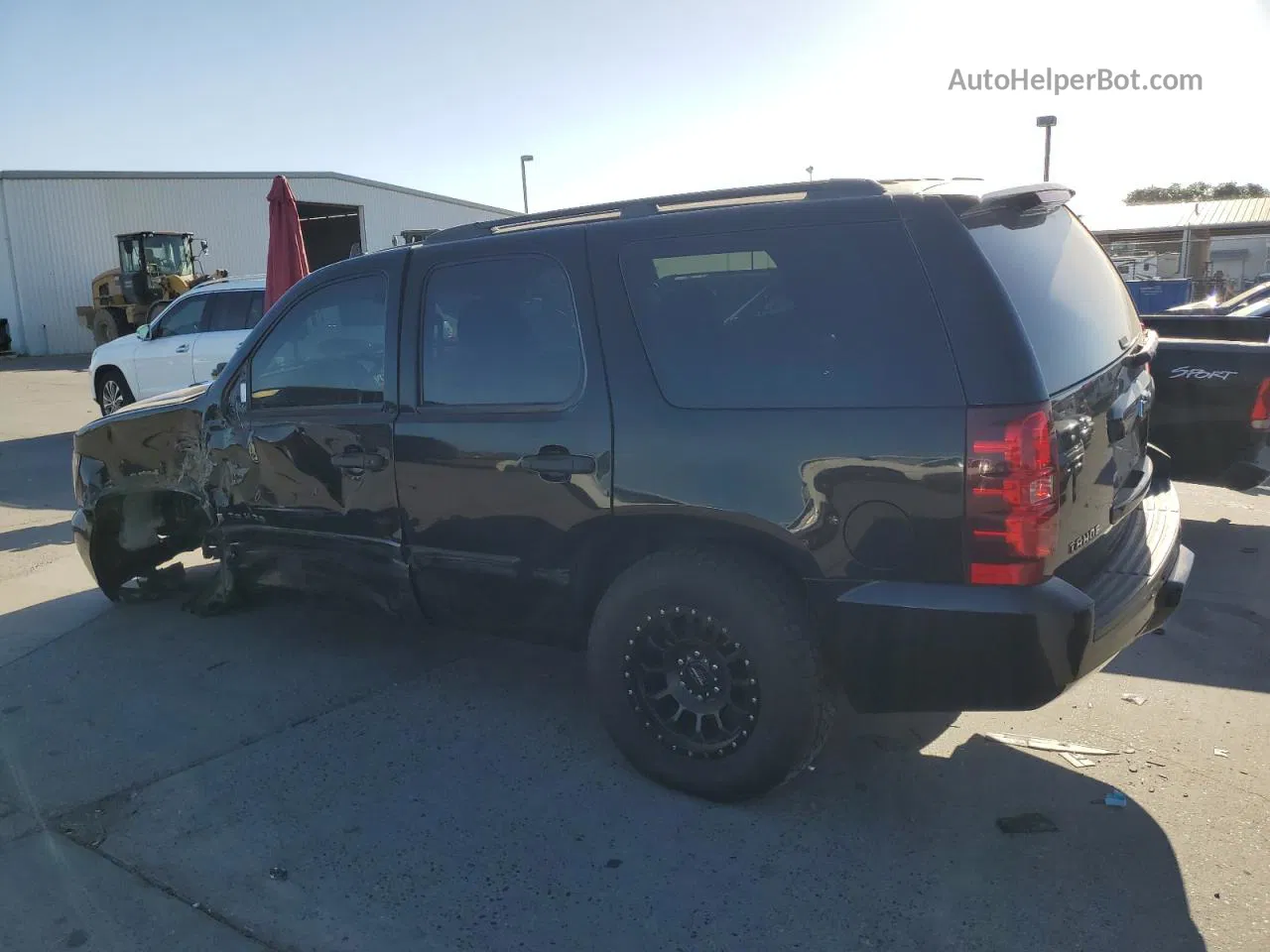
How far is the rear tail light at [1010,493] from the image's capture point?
269cm

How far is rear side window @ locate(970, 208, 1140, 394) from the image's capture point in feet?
9.52

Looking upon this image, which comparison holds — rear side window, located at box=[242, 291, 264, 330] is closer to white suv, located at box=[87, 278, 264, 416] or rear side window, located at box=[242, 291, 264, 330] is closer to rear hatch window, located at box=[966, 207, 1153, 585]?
white suv, located at box=[87, 278, 264, 416]

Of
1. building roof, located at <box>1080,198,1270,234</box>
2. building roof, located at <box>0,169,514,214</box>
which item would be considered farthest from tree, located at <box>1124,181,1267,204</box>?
building roof, located at <box>0,169,514,214</box>

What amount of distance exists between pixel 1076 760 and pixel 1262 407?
124 inches

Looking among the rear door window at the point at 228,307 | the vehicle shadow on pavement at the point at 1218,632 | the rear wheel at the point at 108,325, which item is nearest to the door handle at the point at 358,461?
the vehicle shadow on pavement at the point at 1218,632

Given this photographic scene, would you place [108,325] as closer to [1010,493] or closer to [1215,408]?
[1215,408]

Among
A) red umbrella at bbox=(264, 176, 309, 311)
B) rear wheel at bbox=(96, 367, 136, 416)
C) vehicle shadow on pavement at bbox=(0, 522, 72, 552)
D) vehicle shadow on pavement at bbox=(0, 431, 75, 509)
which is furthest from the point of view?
rear wheel at bbox=(96, 367, 136, 416)

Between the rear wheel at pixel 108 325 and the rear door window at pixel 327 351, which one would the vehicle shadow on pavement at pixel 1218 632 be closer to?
the rear door window at pixel 327 351

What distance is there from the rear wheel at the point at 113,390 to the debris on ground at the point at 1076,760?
1291 centimetres

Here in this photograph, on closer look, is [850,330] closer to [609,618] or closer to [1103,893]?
[609,618]

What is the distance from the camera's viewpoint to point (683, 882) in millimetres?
2945

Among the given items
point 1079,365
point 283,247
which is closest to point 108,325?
point 283,247

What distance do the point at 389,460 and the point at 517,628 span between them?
88 centimetres

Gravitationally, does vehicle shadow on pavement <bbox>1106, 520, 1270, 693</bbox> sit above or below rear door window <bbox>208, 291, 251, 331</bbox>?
below
